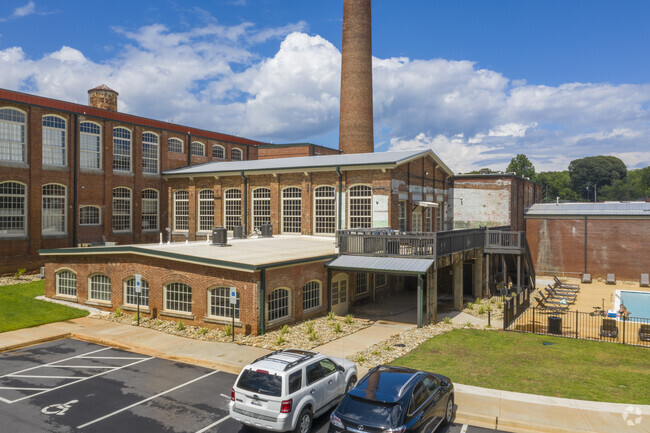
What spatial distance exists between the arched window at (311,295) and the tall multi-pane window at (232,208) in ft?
43.1

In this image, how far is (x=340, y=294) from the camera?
23125 mm

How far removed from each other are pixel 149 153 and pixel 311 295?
75.8 feet

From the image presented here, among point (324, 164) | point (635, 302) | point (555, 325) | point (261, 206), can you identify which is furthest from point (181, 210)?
point (635, 302)

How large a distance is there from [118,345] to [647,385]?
56.9 feet

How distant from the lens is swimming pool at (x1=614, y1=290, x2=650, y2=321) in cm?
2578

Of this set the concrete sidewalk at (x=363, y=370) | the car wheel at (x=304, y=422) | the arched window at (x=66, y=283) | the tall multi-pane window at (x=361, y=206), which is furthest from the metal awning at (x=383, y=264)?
the arched window at (x=66, y=283)

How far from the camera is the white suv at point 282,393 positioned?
931 centimetres

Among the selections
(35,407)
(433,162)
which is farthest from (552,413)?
(433,162)

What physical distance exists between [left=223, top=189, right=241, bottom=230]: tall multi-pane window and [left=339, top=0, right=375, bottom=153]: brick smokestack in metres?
13.1

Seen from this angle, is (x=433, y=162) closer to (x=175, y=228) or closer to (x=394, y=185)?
(x=394, y=185)

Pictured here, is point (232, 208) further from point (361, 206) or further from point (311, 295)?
point (311, 295)

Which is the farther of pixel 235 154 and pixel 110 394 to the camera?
pixel 235 154

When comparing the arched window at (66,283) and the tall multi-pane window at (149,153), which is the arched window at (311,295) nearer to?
the arched window at (66,283)

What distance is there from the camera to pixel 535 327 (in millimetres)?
20375
